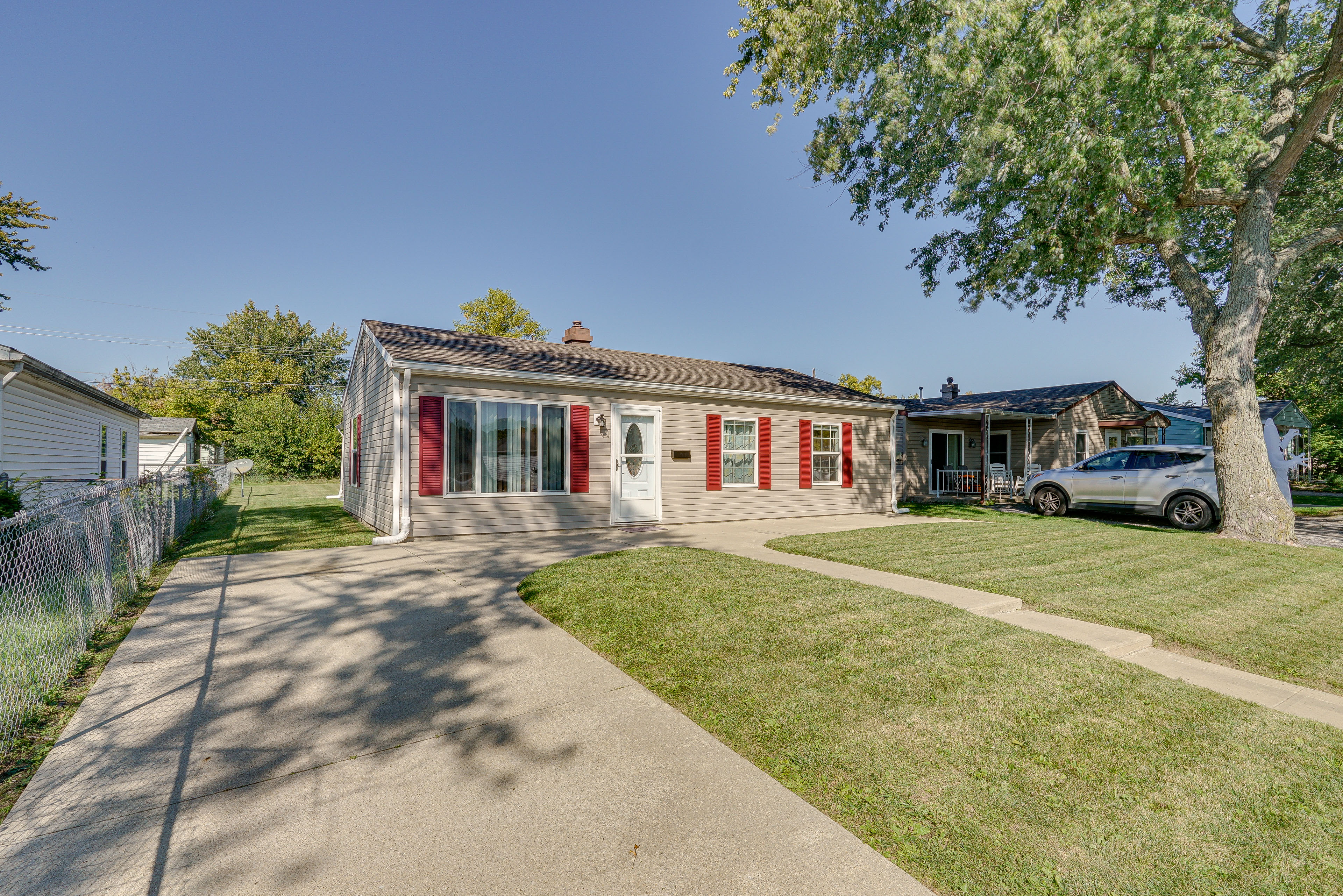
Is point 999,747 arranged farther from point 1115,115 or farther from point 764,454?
point 1115,115

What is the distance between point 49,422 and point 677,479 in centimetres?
1137

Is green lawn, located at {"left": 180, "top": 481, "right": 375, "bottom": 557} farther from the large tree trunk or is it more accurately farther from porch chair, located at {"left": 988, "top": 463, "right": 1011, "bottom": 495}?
porch chair, located at {"left": 988, "top": 463, "right": 1011, "bottom": 495}

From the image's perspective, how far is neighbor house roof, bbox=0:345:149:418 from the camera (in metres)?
7.28

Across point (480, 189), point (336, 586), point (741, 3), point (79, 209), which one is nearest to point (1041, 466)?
point (741, 3)

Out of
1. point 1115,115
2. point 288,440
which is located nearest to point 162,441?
point 288,440

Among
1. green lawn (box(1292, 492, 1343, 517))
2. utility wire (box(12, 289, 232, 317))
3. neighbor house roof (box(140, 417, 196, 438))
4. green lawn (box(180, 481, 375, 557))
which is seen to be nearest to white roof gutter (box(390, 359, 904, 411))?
green lawn (box(180, 481, 375, 557))

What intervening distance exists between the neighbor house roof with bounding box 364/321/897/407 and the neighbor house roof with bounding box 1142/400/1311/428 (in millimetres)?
17708

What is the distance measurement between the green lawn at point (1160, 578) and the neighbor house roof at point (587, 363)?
13.7 feet

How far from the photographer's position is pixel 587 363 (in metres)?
11.0

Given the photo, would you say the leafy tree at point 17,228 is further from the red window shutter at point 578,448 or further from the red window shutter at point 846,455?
the red window shutter at point 846,455

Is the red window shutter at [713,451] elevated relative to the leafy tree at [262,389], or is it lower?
lower

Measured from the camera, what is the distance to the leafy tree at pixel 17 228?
1278 centimetres

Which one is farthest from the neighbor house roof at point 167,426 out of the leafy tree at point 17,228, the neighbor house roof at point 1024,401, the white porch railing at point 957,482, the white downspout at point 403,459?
the neighbor house roof at point 1024,401

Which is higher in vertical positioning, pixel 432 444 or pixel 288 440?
pixel 288 440
